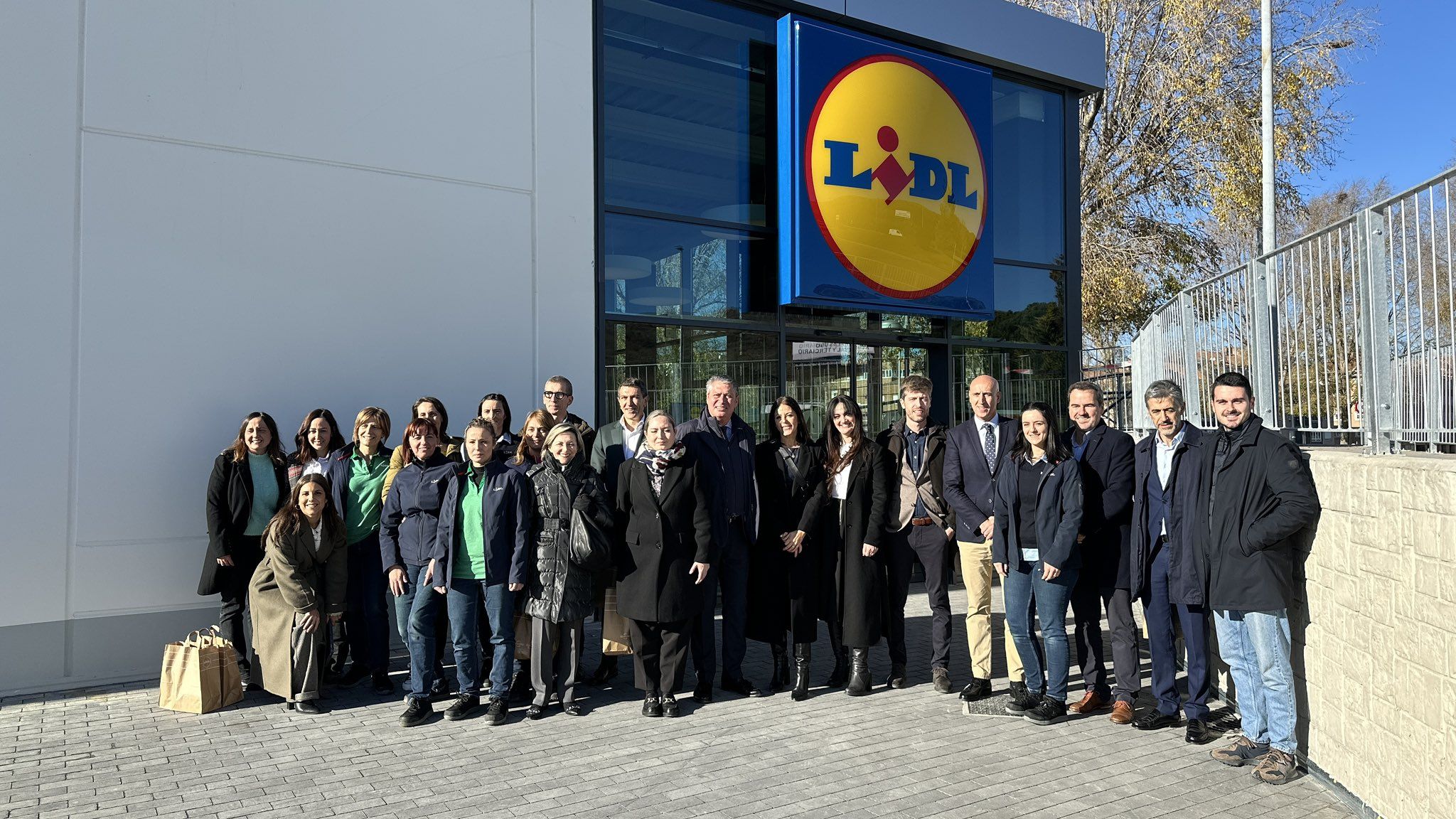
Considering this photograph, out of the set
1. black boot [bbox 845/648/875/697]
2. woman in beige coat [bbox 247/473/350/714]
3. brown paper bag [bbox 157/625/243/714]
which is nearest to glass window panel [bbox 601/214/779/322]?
woman in beige coat [bbox 247/473/350/714]

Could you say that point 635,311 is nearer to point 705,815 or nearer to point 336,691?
point 336,691

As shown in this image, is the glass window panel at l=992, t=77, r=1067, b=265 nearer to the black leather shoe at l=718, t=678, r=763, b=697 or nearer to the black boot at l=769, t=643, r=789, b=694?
the black boot at l=769, t=643, r=789, b=694

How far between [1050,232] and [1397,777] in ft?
29.3

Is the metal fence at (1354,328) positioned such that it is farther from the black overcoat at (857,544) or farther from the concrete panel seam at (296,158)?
the concrete panel seam at (296,158)

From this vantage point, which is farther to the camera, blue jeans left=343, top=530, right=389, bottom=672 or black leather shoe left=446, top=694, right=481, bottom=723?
blue jeans left=343, top=530, right=389, bottom=672

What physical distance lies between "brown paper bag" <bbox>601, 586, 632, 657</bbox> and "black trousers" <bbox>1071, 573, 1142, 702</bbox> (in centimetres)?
272

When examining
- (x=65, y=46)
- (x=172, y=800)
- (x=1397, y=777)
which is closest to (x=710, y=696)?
(x=172, y=800)

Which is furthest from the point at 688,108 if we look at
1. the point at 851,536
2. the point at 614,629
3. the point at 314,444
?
the point at 614,629

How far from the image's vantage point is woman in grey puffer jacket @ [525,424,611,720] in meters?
5.82

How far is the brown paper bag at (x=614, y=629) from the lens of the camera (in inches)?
243

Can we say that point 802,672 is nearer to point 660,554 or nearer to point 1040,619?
point 660,554

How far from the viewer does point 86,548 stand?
6523 mm

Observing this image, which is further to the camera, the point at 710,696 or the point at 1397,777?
the point at 710,696

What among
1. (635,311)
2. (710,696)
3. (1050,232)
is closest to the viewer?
(710,696)
